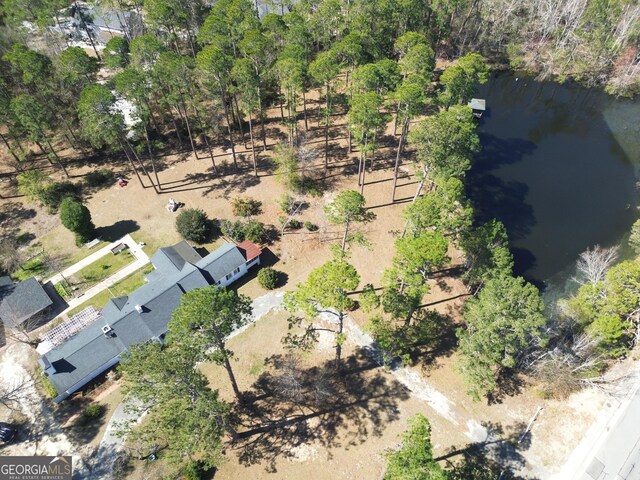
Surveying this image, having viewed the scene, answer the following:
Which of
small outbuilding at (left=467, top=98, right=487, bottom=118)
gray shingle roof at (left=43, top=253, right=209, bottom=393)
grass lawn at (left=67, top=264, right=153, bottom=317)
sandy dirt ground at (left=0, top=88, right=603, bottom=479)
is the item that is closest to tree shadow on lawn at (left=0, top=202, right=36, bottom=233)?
sandy dirt ground at (left=0, top=88, right=603, bottom=479)

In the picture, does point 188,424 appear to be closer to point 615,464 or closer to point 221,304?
point 221,304

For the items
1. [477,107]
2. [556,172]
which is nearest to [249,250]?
[556,172]

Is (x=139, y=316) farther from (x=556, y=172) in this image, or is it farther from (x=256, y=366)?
(x=556, y=172)

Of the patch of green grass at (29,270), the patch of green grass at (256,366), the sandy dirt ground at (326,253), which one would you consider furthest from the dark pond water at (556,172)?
the patch of green grass at (29,270)

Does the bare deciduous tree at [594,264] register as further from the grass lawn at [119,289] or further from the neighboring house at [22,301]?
the neighboring house at [22,301]

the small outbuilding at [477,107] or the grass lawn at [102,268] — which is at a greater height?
the small outbuilding at [477,107]

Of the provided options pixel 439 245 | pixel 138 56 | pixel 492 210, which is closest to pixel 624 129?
pixel 492 210

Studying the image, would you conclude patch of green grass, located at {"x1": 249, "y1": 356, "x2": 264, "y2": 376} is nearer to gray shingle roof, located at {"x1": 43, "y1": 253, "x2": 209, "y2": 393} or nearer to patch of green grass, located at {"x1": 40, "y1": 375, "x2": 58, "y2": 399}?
gray shingle roof, located at {"x1": 43, "y1": 253, "x2": 209, "y2": 393}
